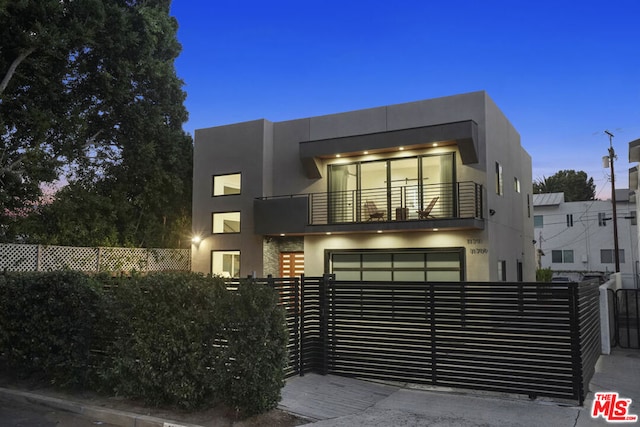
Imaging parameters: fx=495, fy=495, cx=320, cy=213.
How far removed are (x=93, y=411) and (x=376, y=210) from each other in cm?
1200

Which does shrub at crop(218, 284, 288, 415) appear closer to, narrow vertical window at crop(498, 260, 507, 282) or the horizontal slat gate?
the horizontal slat gate

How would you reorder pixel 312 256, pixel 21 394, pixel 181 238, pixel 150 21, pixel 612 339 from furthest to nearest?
pixel 181 238 → pixel 150 21 → pixel 312 256 → pixel 612 339 → pixel 21 394

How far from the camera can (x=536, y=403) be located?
6.61m

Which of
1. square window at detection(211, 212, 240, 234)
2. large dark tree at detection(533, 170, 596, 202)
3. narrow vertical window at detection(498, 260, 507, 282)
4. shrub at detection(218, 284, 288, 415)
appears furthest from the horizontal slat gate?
large dark tree at detection(533, 170, 596, 202)

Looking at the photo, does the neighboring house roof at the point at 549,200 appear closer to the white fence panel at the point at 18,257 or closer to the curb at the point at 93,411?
the white fence panel at the point at 18,257

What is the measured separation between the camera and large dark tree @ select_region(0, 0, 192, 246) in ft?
59.6

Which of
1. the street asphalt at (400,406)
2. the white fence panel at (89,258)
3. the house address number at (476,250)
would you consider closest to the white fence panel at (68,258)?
the white fence panel at (89,258)

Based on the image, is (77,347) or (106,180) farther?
(106,180)

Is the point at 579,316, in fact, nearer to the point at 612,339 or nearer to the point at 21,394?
the point at 612,339

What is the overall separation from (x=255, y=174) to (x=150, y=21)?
9.54 meters

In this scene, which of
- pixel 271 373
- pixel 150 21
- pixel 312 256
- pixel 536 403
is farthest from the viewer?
pixel 150 21

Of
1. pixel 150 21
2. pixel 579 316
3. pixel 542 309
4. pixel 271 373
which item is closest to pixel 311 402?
pixel 271 373

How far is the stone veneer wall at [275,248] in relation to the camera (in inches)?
743

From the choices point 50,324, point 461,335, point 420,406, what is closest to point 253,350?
point 420,406
